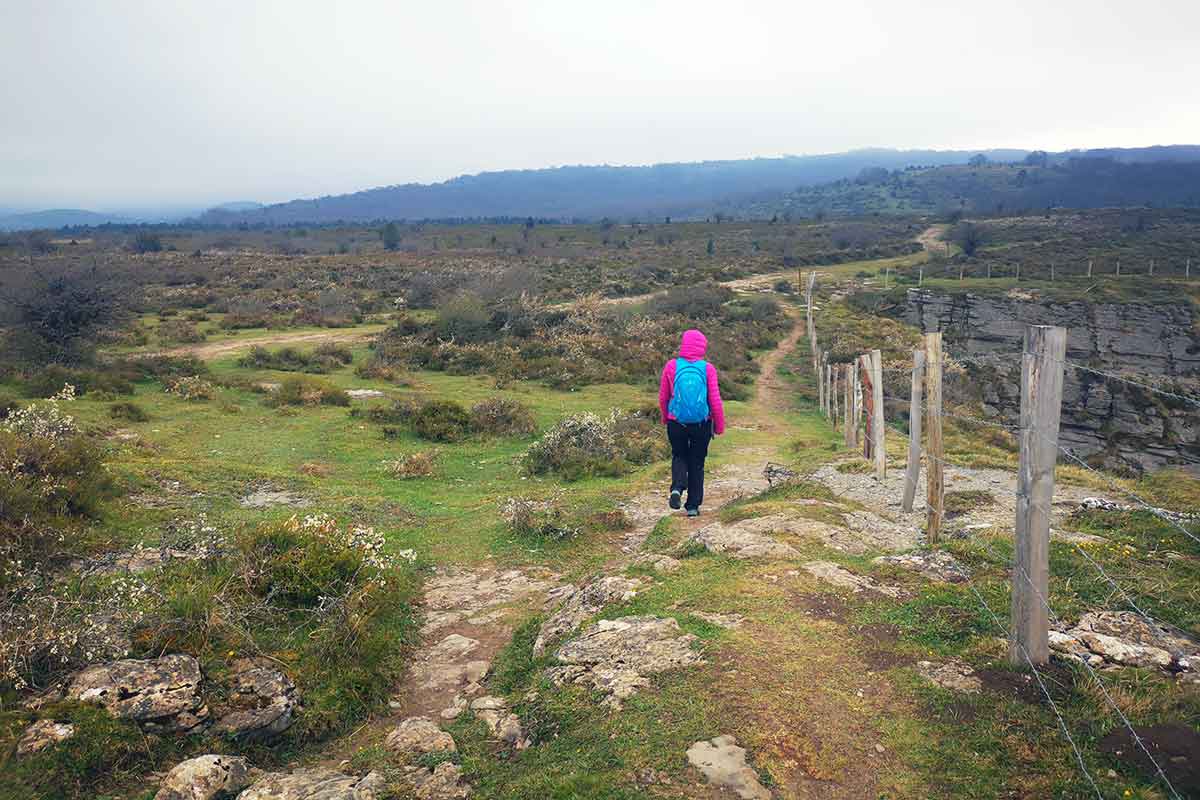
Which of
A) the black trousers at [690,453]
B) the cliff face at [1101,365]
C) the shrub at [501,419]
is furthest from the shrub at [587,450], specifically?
the cliff face at [1101,365]

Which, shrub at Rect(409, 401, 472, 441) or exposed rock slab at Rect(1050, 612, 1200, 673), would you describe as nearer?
exposed rock slab at Rect(1050, 612, 1200, 673)

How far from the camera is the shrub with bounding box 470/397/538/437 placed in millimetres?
16125

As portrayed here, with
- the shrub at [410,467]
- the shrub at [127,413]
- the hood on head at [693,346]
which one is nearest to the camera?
the hood on head at [693,346]

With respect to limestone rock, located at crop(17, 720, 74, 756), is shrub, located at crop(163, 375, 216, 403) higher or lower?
lower

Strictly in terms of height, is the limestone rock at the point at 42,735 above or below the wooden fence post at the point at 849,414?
above

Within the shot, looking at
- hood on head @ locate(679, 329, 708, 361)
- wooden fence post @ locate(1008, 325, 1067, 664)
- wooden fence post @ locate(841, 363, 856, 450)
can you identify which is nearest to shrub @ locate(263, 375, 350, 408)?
wooden fence post @ locate(841, 363, 856, 450)

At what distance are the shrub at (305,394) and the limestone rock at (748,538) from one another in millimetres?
13106

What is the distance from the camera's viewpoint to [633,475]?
12.8 m

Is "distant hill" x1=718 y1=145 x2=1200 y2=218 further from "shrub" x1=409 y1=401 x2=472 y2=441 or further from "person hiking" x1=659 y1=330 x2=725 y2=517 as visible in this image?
"person hiking" x1=659 y1=330 x2=725 y2=517

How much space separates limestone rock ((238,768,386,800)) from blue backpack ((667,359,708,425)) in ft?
16.1

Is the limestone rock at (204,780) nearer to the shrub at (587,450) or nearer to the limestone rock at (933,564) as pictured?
the limestone rock at (933,564)

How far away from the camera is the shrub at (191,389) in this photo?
17.3 m

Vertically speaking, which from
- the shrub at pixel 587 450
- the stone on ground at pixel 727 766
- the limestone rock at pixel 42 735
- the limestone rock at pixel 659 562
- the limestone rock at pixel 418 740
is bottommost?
the shrub at pixel 587 450

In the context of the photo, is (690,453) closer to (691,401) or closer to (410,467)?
(691,401)
